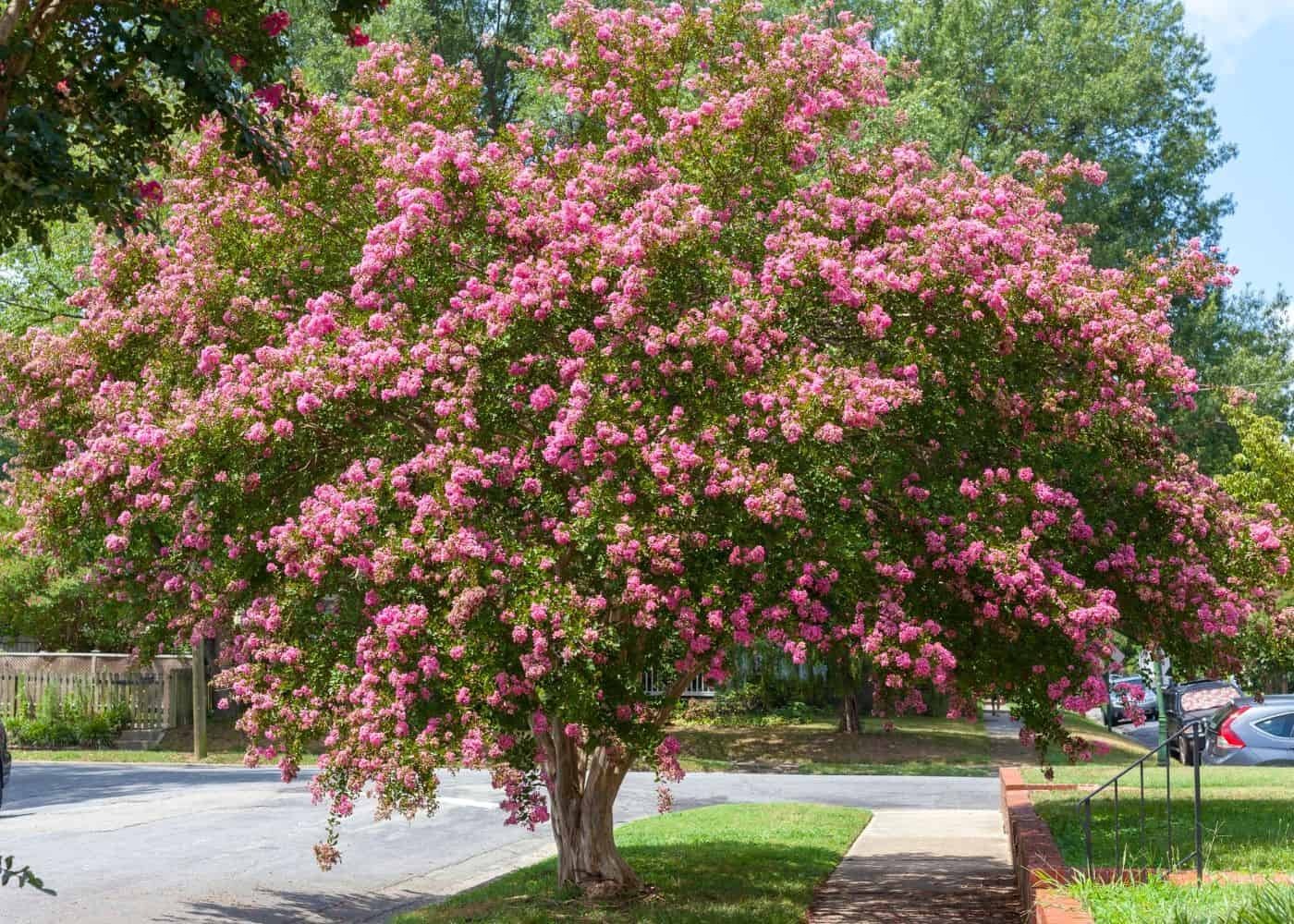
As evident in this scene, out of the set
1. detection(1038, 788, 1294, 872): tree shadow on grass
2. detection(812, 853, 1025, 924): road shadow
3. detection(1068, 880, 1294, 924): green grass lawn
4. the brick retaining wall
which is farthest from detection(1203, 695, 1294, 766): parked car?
detection(1068, 880, 1294, 924): green grass lawn

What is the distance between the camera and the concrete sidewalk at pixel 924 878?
11.0m

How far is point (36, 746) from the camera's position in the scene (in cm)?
2823

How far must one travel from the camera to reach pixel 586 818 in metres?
11.5

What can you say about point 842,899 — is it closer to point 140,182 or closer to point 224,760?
point 140,182

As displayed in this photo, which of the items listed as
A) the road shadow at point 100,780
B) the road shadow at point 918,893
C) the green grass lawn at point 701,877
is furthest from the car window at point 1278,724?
the road shadow at point 100,780

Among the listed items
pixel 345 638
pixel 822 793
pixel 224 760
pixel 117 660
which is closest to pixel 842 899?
pixel 345 638

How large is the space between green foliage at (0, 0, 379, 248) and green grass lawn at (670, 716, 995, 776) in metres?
19.5

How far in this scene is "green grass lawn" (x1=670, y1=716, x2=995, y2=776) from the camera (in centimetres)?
2609

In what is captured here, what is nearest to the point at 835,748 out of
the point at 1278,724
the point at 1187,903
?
the point at 1278,724

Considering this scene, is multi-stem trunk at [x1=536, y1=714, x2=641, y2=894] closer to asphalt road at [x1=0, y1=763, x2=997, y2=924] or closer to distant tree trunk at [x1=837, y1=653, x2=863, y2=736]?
asphalt road at [x1=0, y1=763, x2=997, y2=924]

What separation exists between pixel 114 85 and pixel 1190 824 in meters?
9.97

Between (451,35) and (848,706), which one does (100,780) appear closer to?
(848,706)

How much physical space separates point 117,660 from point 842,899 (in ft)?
69.1

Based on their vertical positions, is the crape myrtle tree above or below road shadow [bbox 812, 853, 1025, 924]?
above
